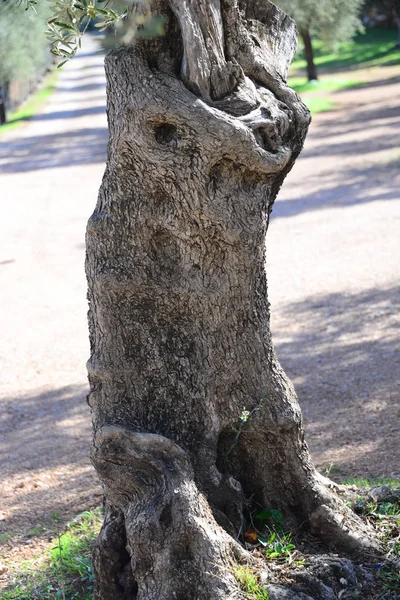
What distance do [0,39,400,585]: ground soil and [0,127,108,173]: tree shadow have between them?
1.90 feet

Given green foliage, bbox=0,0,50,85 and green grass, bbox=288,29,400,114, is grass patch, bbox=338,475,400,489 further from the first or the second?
green foliage, bbox=0,0,50,85

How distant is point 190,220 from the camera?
3.37 meters

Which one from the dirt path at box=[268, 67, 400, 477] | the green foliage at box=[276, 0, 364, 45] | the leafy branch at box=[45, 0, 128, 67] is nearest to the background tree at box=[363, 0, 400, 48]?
the green foliage at box=[276, 0, 364, 45]

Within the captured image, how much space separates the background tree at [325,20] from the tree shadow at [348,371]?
61.6 ft

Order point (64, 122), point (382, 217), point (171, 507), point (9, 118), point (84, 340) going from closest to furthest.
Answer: point (171, 507)
point (84, 340)
point (382, 217)
point (64, 122)
point (9, 118)

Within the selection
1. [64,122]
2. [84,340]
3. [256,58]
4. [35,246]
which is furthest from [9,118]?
[256,58]

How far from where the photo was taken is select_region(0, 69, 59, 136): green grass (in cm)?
3235

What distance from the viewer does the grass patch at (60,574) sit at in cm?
396

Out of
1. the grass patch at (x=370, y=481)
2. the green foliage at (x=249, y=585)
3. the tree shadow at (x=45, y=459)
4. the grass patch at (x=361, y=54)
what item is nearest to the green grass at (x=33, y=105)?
the grass patch at (x=361, y=54)

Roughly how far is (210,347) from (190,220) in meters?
0.53

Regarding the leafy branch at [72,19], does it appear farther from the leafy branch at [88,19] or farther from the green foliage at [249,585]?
the green foliage at [249,585]

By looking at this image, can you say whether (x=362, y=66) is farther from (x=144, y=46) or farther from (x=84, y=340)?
(x=144, y=46)

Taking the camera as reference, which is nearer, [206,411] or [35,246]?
[206,411]

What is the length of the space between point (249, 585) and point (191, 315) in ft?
3.50
